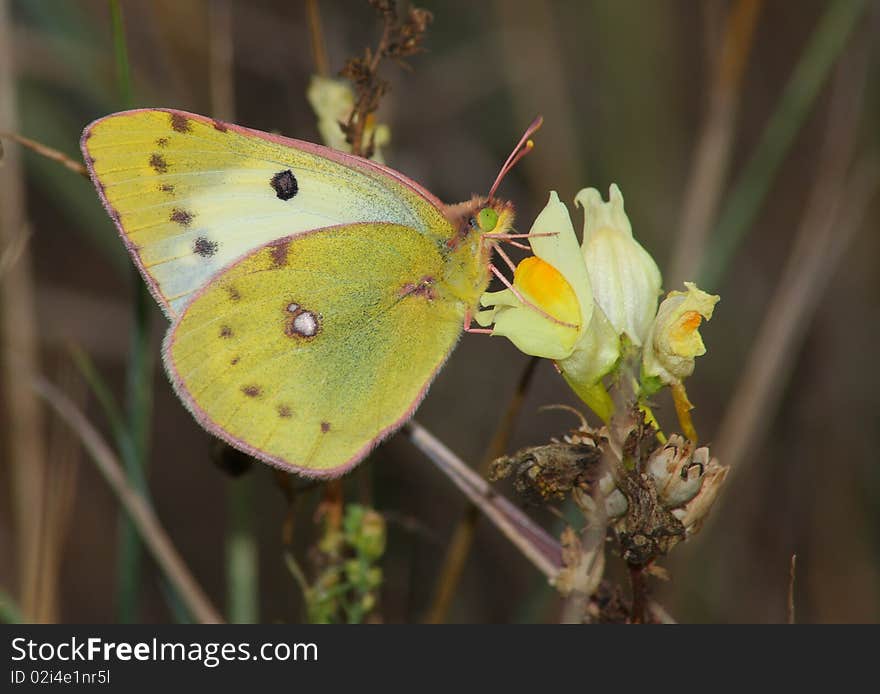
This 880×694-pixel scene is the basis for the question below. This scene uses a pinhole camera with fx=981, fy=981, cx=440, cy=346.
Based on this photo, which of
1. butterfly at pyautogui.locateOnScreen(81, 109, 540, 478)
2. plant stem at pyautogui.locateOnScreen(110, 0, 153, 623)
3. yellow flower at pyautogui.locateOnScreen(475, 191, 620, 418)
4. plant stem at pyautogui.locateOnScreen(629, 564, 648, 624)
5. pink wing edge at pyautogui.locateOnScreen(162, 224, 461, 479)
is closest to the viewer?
plant stem at pyautogui.locateOnScreen(629, 564, 648, 624)

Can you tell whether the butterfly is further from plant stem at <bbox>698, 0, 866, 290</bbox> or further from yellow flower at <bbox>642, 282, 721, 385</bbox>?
plant stem at <bbox>698, 0, 866, 290</bbox>

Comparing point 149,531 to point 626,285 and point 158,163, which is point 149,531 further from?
point 626,285

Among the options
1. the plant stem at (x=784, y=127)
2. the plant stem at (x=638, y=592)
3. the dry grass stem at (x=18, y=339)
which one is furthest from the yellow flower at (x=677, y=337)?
the dry grass stem at (x=18, y=339)

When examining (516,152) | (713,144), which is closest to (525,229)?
(713,144)

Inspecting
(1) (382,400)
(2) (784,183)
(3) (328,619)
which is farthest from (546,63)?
(3) (328,619)

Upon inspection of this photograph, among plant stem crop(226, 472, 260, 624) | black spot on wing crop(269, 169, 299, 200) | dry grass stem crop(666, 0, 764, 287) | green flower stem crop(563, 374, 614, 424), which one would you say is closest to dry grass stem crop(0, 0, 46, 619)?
plant stem crop(226, 472, 260, 624)

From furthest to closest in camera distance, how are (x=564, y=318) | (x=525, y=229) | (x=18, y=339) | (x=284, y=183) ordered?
(x=525, y=229), (x=18, y=339), (x=284, y=183), (x=564, y=318)
